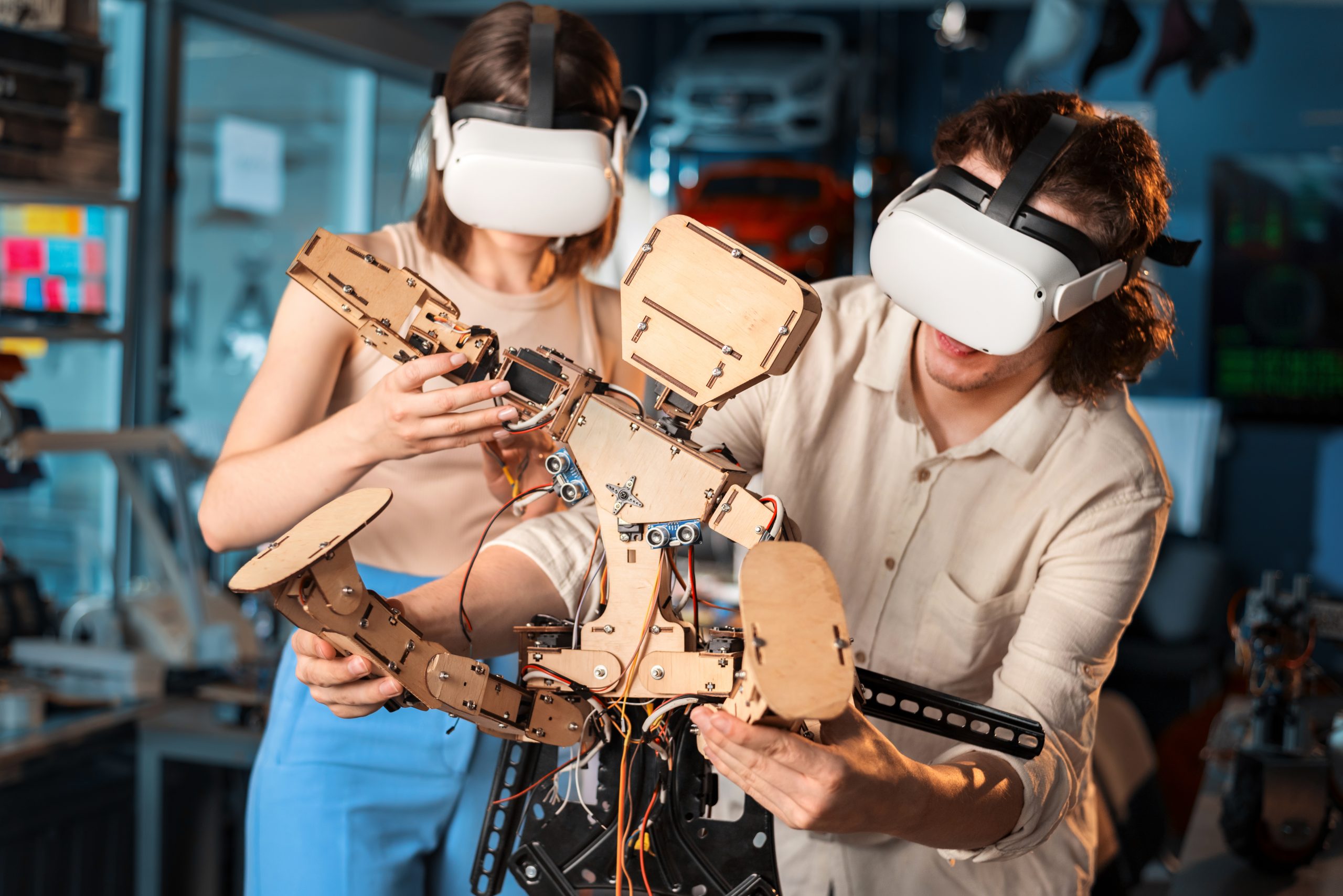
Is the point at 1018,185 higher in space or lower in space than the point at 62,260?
higher

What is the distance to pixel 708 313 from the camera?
3.23 feet

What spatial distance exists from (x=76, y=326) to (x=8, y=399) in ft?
2.13

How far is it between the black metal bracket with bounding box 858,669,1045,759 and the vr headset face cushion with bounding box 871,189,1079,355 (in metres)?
0.31

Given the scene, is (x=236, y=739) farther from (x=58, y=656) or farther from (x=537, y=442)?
(x=537, y=442)

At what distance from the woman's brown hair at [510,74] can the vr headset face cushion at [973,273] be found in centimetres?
43

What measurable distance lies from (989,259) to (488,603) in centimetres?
58

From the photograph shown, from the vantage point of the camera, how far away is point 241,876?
112 inches

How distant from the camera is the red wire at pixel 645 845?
1.10 meters

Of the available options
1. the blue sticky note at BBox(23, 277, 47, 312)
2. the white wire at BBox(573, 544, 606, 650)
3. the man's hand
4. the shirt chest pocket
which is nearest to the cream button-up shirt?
the shirt chest pocket

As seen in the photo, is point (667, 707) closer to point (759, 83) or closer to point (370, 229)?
point (370, 229)

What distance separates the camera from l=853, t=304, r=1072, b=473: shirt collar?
1342 millimetres

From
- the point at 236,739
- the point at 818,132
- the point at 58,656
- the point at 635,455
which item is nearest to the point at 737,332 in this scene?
the point at 635,455

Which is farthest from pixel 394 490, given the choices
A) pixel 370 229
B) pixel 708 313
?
pixel 370 229

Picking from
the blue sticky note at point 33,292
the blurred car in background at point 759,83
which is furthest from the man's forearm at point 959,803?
the blurred car in background at point 759,83
